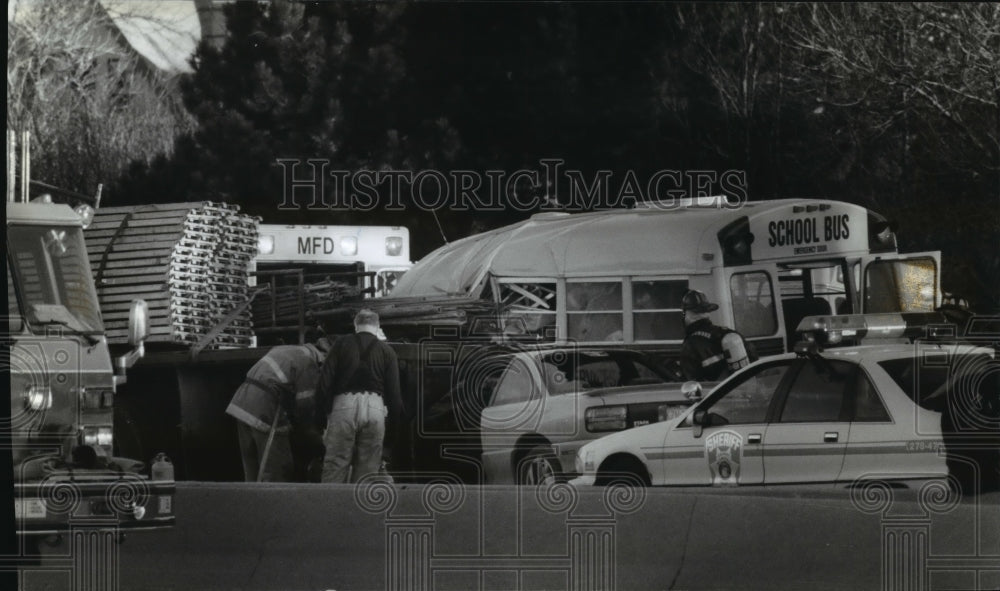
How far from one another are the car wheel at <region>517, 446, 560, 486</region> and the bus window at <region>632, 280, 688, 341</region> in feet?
2.77

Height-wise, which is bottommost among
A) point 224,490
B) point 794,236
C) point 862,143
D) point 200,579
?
point 200,579

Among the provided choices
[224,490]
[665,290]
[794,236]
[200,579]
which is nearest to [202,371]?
[224,490]

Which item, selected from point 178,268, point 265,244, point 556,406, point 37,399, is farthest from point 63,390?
point 556,406

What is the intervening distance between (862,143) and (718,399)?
5.65 feet

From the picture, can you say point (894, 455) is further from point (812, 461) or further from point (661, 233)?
point (661, 233)

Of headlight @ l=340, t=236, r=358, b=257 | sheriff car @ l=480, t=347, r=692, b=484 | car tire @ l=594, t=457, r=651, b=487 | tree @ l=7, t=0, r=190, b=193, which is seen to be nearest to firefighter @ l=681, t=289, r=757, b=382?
sheriff car @ l=480, t=347, r=692, b=484

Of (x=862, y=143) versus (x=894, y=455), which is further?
(x=862, y=143)

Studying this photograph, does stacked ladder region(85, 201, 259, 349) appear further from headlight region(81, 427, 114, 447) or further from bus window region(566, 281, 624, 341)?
bus window region(566, 281, 624, 341)

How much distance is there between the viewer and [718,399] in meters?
8.51

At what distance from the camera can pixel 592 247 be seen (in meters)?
8.45

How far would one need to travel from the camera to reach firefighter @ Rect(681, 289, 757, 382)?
839cm

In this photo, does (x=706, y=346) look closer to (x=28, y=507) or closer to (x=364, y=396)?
(x=364, y=396)

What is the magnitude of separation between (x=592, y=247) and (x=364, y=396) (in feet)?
5.02
